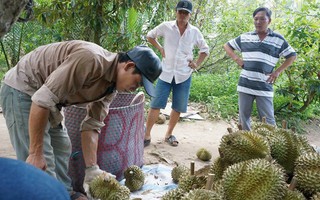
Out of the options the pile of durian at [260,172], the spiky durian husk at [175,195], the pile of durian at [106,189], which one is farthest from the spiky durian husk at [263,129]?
the pile of durian at [106,189]

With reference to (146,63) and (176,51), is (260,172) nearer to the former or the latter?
(146,63)

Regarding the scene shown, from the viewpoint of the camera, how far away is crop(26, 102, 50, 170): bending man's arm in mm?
1840

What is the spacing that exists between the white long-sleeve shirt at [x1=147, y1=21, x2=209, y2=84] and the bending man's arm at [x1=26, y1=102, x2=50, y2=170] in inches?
99.9

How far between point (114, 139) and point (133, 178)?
1.28 ft

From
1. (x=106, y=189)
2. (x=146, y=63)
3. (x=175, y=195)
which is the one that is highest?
(x=146, y=63)

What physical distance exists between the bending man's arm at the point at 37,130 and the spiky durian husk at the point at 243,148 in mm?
997

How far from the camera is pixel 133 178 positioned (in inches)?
117

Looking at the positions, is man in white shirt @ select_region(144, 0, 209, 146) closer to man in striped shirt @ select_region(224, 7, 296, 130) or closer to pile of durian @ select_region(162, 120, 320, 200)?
man in striped shirt @ select_region(224, 7, 296, 130)

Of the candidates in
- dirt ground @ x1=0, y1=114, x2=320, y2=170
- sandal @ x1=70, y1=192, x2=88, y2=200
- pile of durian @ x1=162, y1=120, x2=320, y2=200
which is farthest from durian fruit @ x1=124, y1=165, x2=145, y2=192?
pile of durian @ x1=162, y1=120, x2=320, y2=200

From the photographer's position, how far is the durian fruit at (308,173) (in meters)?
1.42

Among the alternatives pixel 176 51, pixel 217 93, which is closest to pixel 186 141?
pixel 176 51

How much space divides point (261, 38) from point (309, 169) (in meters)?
2.70

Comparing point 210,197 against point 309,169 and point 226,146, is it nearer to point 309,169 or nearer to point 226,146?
point 226,146

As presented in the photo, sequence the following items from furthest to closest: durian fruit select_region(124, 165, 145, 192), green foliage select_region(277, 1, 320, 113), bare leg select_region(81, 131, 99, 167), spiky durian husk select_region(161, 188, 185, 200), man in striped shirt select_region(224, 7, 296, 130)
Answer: green foliage select_region(277, 1, 320, 113) → man in striped shirt select_region(224, 7, 296, 130) → durian fruit select_region(124, 165, 145, 192) → bare leg select_region(81, 131, 99, 167) → spiky durian husk select_region(161, 188, 185, 200)
